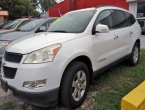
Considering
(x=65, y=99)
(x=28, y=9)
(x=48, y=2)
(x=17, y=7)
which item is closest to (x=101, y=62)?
(x=65, y=99)

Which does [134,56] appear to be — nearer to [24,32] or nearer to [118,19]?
[118,19]

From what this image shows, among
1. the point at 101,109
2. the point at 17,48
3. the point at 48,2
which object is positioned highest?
the point at 17,48

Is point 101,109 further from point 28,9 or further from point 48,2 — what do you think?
point 48,2

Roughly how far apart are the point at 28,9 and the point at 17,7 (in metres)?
3.67

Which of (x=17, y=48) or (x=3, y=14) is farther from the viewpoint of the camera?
(x=3, y=14)

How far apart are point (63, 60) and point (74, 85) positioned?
0.55m

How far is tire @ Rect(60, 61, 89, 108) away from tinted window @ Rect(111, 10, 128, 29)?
68.7 inches

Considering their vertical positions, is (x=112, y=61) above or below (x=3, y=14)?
above

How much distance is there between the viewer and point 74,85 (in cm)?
386

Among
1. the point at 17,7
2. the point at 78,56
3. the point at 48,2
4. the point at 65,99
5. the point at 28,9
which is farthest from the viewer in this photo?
the point at 48,2

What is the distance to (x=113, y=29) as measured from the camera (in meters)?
5.14

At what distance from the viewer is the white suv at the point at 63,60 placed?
3.42 metres

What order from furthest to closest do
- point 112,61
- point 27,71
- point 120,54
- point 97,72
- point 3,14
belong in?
point 3,14 → point 120,54 → point 112,61 → point 97,72 → point 27,71

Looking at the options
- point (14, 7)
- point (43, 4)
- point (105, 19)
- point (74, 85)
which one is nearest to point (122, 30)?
point (105, 19)
